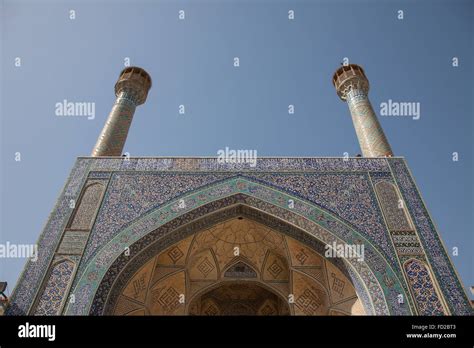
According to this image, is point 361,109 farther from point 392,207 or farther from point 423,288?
point 423,288

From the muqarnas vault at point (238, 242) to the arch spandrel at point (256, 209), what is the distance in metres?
0.01

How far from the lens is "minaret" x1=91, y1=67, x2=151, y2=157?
7.45m

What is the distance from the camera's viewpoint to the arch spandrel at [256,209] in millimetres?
4812

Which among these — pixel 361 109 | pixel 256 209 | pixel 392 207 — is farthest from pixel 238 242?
pixel 361 109

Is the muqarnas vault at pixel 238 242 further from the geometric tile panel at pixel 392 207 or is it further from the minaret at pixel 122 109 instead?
the minaret at pixel 122 109

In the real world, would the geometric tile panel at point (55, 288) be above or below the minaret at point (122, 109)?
below

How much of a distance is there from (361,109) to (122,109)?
457 cm

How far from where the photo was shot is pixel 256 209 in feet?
19.3

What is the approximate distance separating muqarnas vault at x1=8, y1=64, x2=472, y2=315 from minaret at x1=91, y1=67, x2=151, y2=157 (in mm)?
289

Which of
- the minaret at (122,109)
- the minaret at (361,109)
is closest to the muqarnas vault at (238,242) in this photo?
the minaret at (361,109)
